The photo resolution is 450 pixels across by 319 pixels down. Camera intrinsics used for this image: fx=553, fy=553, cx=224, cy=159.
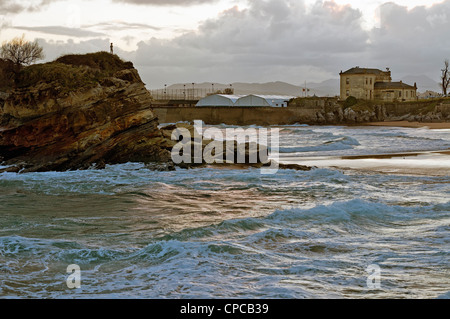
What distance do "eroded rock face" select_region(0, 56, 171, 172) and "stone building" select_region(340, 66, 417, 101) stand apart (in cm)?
6776

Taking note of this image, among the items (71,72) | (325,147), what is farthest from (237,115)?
(71,72)

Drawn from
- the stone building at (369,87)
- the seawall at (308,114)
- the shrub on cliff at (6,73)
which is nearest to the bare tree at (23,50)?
the shrub on cliff at (6,73)

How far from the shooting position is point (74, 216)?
1267cm

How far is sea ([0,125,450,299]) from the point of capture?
759cm

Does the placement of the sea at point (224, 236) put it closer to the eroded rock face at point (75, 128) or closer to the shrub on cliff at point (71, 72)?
the eroded rock face at point (75, 128)

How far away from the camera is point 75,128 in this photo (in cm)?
2130

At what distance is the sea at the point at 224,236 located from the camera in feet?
24.9

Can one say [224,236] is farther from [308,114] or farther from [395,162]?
[308,114]

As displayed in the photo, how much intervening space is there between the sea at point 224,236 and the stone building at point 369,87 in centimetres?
6945

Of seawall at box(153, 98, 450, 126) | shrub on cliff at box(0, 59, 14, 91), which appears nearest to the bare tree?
shrub on cliff at box(0, 59, 14, 91)

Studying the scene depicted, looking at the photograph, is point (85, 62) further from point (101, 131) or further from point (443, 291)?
point (443, 291)

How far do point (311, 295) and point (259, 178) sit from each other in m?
12.2

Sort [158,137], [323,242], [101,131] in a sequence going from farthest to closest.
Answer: [158,137], [101,131], [323,242]
